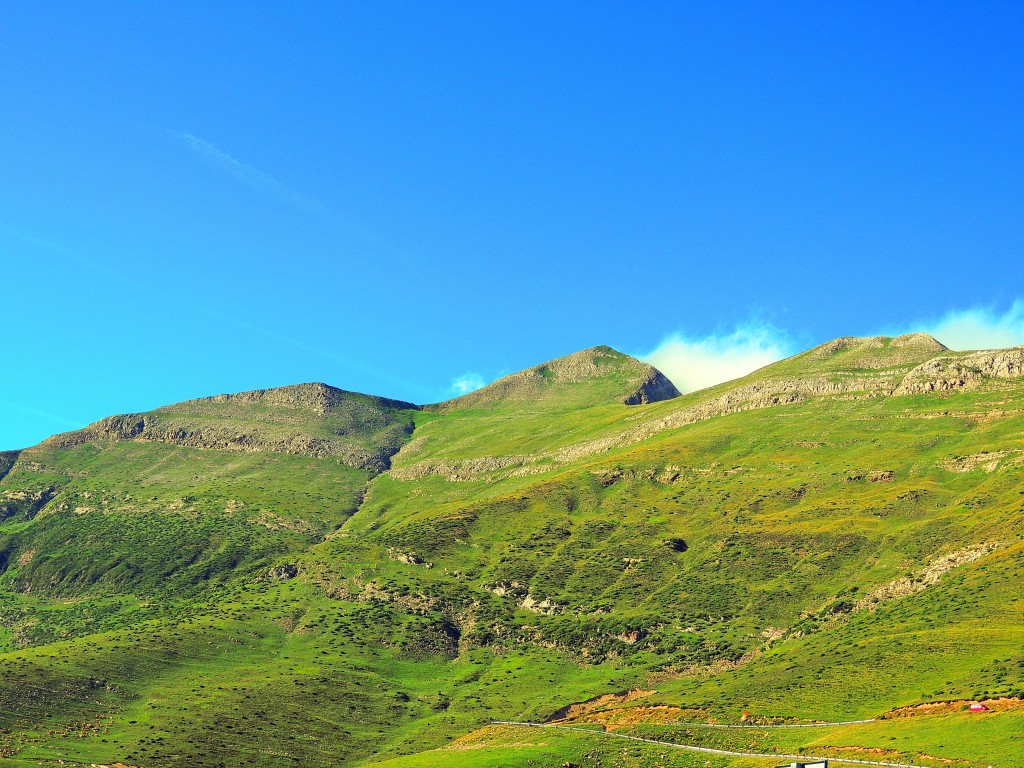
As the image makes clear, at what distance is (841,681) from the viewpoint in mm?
142375

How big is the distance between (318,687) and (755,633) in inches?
3081

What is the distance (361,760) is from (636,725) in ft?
139

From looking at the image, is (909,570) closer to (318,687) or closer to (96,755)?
(318,687)

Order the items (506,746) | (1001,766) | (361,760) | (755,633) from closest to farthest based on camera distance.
Answer: (1001,766) → (506,746) → (361,760) → (755,633)

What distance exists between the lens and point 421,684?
637ft

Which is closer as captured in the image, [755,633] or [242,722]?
[242,722]

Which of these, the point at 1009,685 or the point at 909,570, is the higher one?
the point at 909,570

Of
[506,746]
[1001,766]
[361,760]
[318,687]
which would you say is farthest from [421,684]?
[1001,766]

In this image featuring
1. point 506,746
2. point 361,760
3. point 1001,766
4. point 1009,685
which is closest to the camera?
point 1001,766

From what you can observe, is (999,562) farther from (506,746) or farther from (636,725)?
(506,746)

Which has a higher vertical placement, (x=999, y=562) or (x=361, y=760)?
(x=999, y=562)

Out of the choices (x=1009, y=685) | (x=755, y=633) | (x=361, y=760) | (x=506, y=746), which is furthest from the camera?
(x=755, y=633)

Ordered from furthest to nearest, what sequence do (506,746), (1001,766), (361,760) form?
(361,760)
(506,746)
(1001,766)

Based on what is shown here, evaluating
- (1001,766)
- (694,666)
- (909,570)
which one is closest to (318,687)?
(694,666)
